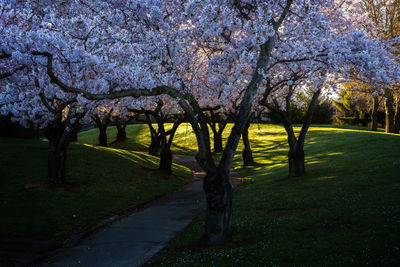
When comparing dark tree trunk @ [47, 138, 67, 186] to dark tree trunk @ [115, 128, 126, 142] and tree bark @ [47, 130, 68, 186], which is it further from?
dark tree trunk @ [115, 128, 126, 142]

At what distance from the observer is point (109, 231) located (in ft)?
50.9

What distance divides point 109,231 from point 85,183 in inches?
320

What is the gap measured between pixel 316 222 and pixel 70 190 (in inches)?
574

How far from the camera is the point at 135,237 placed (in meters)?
14.4

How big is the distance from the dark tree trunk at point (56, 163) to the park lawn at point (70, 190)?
0.73 metres

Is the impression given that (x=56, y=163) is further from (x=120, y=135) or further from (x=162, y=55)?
(x=120, y=135)

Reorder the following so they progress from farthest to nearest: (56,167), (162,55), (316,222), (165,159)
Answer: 1. (165,159)
2. (56,167)
3. (162,55)
4. (316,222)

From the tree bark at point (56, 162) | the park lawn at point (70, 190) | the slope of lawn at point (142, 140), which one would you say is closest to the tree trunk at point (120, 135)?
the slope of lawn at point (142, 140)

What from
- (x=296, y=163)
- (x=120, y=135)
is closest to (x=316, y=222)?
(x=296, y=163)

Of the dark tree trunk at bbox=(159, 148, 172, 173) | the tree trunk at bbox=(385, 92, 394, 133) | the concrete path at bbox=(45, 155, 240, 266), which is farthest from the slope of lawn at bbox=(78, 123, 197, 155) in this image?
the concrete path at bbox=(45, 155, 240, 266)

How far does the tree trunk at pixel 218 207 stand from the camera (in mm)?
12211

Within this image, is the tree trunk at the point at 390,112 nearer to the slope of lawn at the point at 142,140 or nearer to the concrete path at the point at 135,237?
the slope of lawn at the point at 142,140

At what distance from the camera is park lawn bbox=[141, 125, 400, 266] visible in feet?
30.4

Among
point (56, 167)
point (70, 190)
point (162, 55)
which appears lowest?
point (70, 190)
